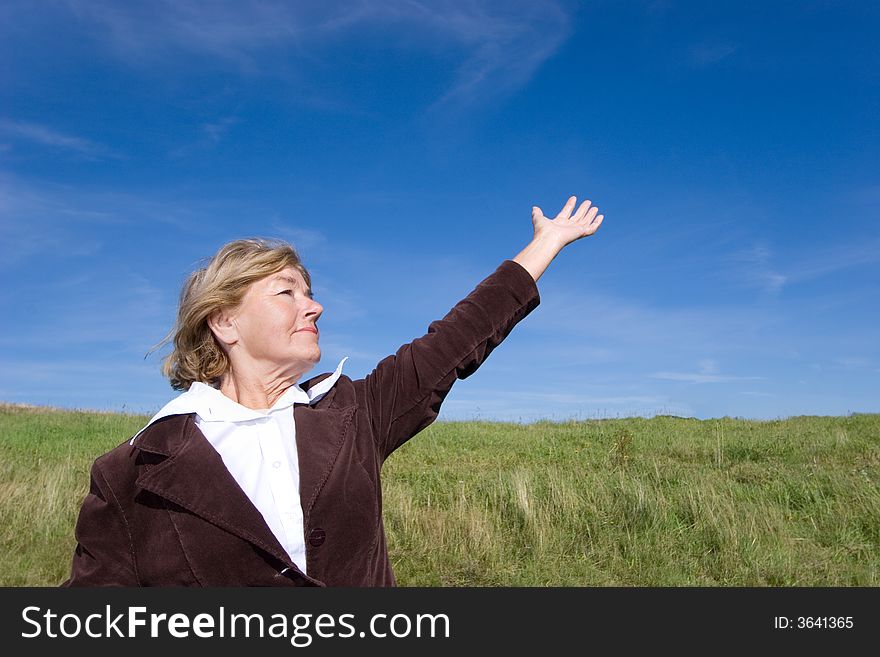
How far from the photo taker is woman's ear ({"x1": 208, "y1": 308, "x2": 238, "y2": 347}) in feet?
9.39

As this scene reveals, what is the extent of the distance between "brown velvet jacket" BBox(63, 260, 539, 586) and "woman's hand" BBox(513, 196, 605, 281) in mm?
536

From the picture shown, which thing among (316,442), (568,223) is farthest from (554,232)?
(316,442)

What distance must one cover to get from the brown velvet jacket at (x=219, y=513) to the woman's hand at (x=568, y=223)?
0.73m

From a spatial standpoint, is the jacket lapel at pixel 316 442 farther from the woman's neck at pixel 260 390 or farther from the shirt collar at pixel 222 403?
the woman's neck at pixel 260 390

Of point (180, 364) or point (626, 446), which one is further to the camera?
point (626, 446)

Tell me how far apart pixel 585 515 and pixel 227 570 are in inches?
227

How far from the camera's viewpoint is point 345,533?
247cm

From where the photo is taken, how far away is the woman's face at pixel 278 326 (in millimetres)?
2740

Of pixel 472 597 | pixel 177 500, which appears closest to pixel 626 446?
pixel 472 597

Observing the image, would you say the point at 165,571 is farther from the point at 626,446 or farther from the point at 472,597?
the point at 626,446

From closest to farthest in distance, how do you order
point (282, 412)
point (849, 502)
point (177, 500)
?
point (177, 500) < point (282, 412) < point (849, 502)

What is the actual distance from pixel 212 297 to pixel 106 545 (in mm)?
1017

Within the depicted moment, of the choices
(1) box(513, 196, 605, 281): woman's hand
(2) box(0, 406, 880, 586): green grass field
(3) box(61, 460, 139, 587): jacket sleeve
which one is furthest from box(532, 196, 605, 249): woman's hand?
(2) box(0, 406, 880, 586): green grass field

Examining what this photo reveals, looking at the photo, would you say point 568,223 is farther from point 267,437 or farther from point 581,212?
point 267,437
